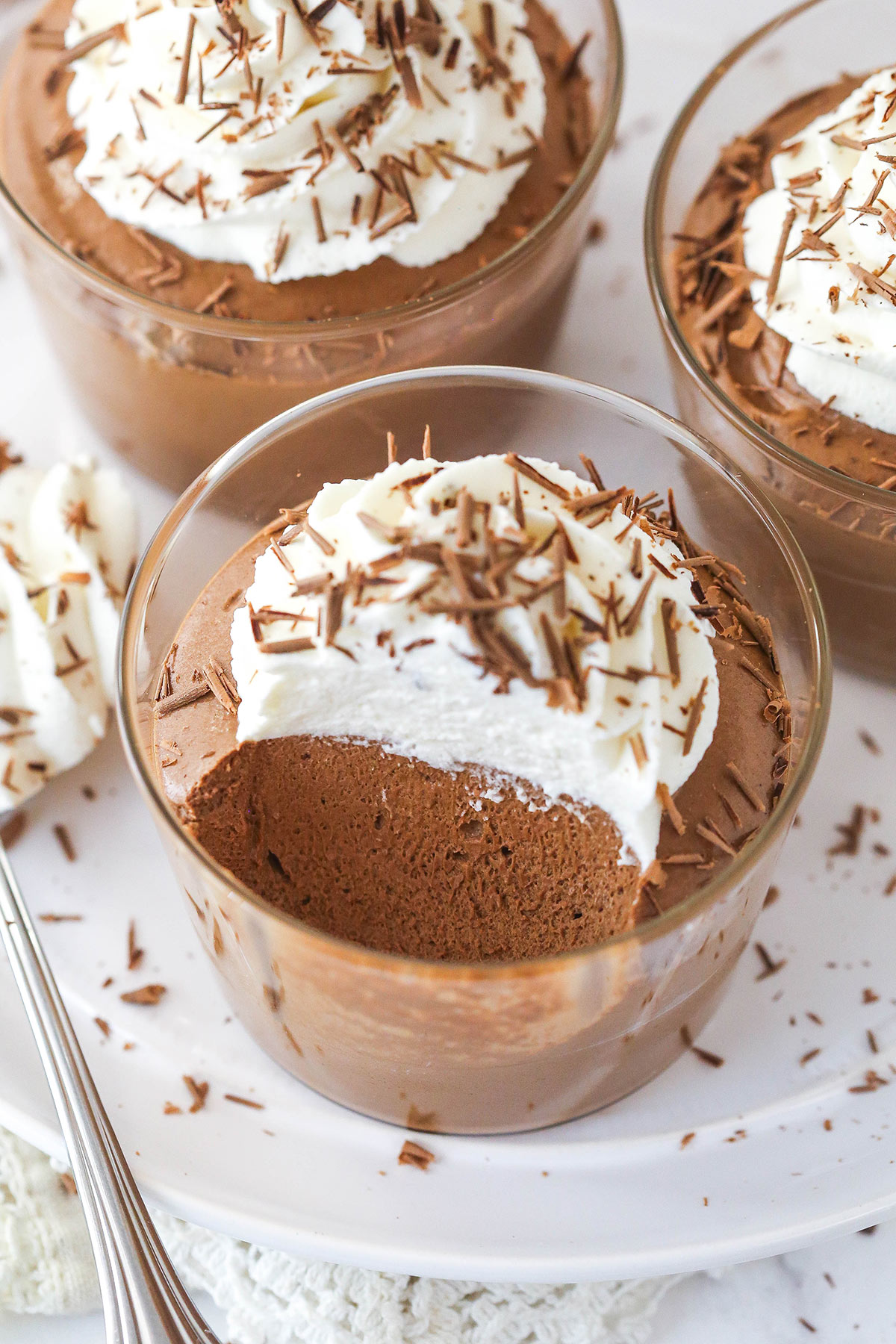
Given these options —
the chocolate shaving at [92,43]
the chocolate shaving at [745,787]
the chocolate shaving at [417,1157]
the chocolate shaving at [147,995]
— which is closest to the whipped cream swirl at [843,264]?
the chocolate shaving at [745,787]

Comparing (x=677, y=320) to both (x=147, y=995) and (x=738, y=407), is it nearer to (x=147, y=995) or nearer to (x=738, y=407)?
(x=738, y=407)

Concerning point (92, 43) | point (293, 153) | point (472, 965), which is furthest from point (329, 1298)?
point (92, 43)

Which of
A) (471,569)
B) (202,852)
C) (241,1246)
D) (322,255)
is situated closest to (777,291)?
(322,255)

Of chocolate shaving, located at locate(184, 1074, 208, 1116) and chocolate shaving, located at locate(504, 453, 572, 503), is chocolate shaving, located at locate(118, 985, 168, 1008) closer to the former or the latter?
chocolate shaving, located at locate(184, 1074, 208, 1116)

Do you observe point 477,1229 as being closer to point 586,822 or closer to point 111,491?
point 586,822

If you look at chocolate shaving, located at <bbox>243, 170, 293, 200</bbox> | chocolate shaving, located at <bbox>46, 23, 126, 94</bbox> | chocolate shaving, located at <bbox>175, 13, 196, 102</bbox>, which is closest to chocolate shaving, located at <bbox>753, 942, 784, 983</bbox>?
chocolate shaving, located at <bbox>243, 170, 293, 200</bbox>

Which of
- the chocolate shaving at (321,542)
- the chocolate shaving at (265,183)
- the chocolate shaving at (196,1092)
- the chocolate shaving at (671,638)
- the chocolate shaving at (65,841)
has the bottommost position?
the chocolate shaving at (196,1092)

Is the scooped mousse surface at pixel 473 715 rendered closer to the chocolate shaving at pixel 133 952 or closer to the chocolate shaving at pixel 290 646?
the chocolate shaving at pixel 290 646
